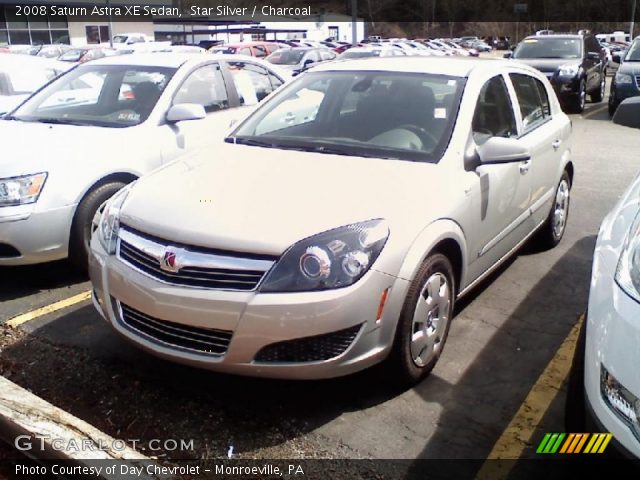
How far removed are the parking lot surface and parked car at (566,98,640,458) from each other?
0.68 m

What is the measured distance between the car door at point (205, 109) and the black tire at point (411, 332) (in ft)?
8.69

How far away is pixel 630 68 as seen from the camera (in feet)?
42.9

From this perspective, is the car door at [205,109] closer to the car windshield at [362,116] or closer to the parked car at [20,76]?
the car windshield at [362,116]

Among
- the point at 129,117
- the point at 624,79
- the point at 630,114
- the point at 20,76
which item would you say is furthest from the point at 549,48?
the point at 129,117

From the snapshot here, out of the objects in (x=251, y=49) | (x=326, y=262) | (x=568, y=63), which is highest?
(x=251, y=49)

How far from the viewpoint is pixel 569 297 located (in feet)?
14.9

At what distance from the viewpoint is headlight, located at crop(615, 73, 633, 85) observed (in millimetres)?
12811

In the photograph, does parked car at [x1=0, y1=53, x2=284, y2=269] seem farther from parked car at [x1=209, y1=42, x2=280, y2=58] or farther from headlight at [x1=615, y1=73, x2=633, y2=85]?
parked car at [x1=209, y1=42, x2=280, y2=58]

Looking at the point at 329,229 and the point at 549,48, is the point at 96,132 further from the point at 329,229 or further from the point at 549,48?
the point at 549,48

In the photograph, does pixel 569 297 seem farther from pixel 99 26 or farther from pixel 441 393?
pixel 99 26

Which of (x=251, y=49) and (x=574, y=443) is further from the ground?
(x=251, y=49)

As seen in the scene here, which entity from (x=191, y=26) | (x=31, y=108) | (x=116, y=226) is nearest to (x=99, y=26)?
(x=191, y=26)

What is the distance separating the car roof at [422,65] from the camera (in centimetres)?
417

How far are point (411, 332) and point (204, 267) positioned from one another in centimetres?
104
